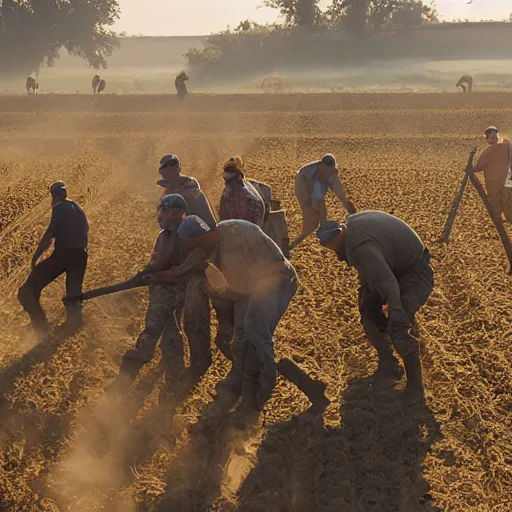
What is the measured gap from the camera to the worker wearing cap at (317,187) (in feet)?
33.7

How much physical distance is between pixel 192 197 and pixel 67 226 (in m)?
1.55

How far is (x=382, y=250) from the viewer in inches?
241

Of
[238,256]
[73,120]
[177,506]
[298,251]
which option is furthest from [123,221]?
[73,120]

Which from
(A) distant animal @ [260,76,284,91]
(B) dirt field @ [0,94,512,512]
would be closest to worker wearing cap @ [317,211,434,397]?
(B) dirt field @ [0,94,512,512]

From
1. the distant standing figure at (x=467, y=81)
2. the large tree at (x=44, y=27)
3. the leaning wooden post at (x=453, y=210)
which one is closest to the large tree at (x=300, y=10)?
the large tree at (x=44, y=27)

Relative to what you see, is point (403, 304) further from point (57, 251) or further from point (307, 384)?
point (57, 251)

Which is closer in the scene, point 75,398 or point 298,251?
point 75,398

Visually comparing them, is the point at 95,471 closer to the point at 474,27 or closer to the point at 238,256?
the point at 238,256

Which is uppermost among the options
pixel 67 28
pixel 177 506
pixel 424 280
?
pixel 67 28

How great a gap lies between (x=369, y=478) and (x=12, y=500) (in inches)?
109

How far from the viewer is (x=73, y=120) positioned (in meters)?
32.5

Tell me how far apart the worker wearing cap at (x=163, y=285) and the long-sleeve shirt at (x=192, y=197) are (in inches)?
41.6

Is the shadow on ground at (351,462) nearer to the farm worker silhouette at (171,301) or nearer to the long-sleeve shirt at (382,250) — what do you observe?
the long-sleeve shirt at (382,250)

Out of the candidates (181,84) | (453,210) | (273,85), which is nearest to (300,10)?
(273,85)
